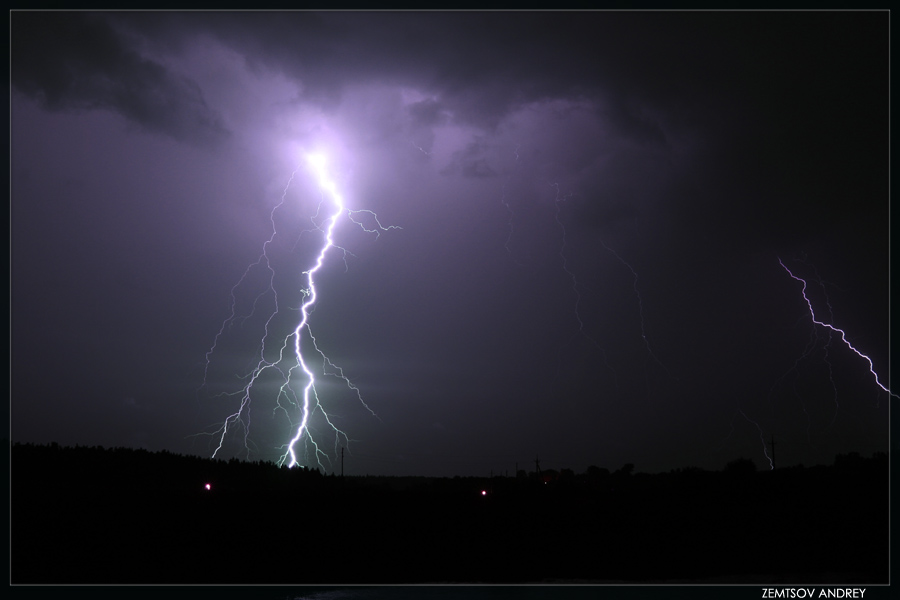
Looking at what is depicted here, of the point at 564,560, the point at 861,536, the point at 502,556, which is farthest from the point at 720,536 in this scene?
the point at 502,556

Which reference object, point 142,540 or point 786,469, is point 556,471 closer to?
point 786,469

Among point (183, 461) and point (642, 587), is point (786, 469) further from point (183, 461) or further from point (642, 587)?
point (183, 461)

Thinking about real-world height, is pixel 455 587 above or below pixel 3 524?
below

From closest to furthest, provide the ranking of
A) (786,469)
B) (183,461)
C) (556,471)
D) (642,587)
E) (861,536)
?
(642,587) < (861,536) < (786,469) < (556,471) < (183,461)

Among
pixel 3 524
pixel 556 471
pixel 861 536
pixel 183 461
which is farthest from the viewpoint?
pixel 183 461

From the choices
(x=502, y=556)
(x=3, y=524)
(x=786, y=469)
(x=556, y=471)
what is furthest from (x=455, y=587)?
(x=556, y=471)

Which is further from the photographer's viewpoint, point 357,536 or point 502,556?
point 357,536
